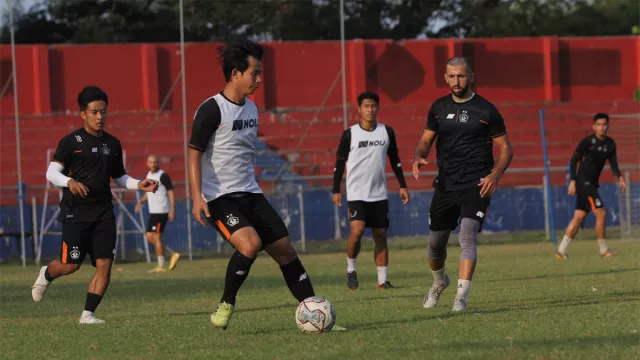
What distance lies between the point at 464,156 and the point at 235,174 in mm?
2437

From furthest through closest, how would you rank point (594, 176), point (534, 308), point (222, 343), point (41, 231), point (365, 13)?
point (365, 13) → point (41, 231) → point (594, 176) → point (534, 308) → point (222, 343)

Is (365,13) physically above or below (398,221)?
above

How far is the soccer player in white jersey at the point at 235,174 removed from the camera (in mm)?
8305

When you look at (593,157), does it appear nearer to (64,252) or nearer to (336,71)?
(64,252)

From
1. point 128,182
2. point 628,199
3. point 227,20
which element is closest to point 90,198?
point 128,182

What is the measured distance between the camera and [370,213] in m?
14.1

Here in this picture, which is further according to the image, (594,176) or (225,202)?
(594,176)

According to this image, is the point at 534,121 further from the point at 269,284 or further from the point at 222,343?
the point at 222,343

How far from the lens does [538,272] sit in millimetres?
15531

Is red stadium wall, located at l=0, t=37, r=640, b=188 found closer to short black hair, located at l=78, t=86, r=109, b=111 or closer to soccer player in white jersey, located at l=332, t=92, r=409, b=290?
soccer player in white jersey, located at l=332, t=92, r=409, b=290

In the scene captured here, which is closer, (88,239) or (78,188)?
(78,188)

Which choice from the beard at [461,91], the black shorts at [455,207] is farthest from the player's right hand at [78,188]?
the beard at [461,91]

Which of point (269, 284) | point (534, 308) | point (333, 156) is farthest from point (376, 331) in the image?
point (333, 156)

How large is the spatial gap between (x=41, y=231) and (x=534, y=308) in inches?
652
